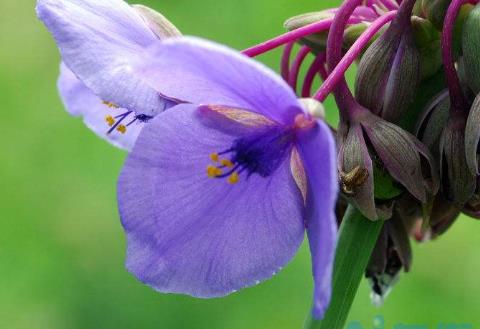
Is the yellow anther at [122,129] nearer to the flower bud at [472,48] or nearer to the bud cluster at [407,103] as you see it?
the bud cluster at [407,103]

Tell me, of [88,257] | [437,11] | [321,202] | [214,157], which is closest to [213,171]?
[214,157]

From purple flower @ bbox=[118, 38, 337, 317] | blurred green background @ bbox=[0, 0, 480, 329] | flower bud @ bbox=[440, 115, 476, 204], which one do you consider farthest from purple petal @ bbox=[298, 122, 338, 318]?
blurred green background @ bbox=[0, 0, 480, 329]

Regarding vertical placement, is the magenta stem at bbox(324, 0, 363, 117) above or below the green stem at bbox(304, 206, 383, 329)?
above

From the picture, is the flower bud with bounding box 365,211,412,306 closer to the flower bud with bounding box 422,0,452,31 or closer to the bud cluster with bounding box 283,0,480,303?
the bud cluster with bounding box 283,0,480,303

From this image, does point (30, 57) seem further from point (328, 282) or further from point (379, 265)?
point (328, 282)

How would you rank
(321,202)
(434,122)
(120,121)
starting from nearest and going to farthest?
(321,202) → (434,122) → (120,121)

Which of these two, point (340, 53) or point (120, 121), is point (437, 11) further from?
point (120, 121)
